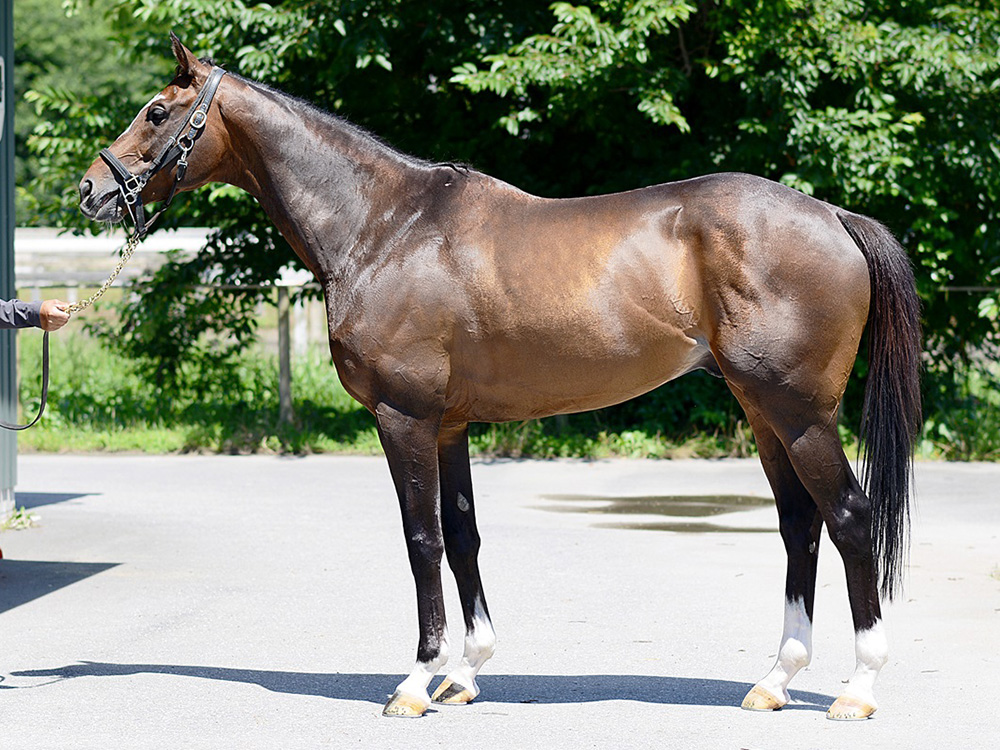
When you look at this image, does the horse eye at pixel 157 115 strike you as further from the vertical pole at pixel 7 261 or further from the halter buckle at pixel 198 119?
the vertical pole at pixel 7 261

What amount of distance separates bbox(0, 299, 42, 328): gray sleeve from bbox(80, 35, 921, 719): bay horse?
1.53 ft

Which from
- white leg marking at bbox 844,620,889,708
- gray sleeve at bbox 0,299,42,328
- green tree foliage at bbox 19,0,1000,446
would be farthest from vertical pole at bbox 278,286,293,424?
white leg marking at bbox 844,620,889,708

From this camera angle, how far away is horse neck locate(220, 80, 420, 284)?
5168mm

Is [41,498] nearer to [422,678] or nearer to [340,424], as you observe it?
[340,424]

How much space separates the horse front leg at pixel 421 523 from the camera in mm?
4922

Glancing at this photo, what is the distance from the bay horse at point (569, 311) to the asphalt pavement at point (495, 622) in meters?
0.35

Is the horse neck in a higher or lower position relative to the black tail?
higher

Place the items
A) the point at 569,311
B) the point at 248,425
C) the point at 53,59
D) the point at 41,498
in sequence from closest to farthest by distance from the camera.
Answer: the point at 569,311 → the point at 41,498 → the point at 248,425 → the point at 53,59

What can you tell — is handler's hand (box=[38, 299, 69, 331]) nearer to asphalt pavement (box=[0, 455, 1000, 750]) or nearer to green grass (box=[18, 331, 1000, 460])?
asphalt pavement (box=[0, 455, 1000, 750])

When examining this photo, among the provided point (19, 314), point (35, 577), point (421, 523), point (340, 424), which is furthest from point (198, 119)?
point (340, 424)

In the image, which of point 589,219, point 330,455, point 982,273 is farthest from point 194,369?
point 589,219

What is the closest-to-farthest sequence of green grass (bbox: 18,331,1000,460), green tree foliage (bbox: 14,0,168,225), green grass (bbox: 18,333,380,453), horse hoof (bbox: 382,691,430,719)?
horse hoof (bbox: 382,691,430,719) < green grass (bbox: 18,331,1000,460) < green grass (bbox: 18,333,380,453) < green tree foliage (bbox: 14,0,168,225)

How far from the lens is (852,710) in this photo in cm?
475

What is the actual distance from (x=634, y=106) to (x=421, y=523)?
9971mm
